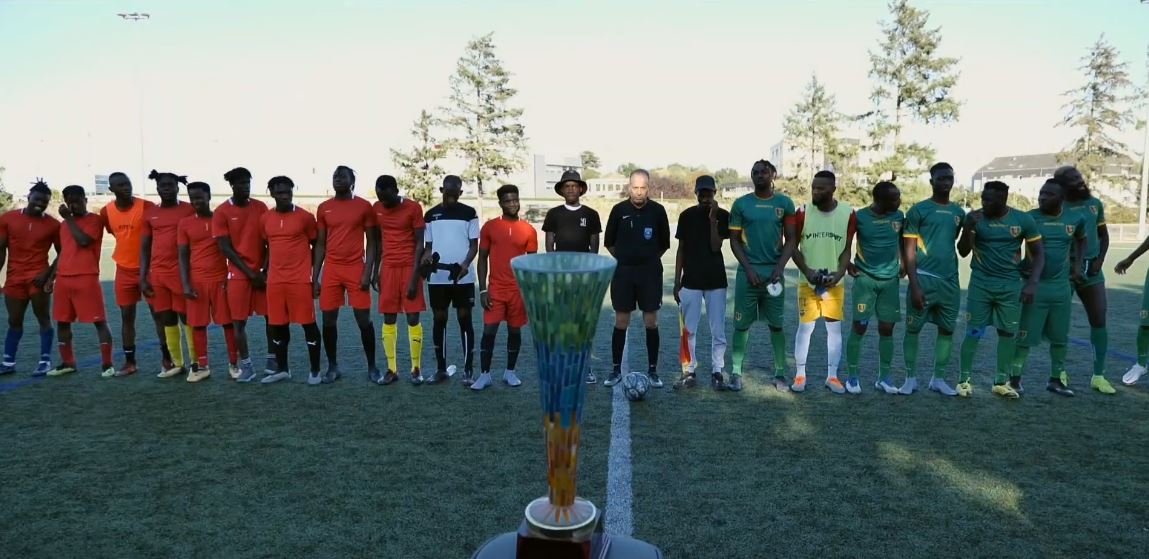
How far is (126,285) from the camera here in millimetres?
6355

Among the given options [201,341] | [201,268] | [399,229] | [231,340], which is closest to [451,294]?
[399,229]

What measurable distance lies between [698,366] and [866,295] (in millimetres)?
1793

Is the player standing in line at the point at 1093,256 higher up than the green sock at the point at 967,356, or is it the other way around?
the player standing in line at the point at 1093,256

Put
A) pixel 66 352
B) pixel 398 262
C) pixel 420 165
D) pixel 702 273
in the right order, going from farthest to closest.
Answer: pixel 420 165
pixel 66 352
pixel 398 262
pixel 702 273

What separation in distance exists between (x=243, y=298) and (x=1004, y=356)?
258 inches

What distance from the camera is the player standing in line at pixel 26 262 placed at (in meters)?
6.37

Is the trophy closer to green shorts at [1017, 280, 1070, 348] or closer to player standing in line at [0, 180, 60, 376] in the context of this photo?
green shorts at [1017, 280, 1070, 348]

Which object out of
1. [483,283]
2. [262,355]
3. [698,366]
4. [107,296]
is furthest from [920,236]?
[107,296]

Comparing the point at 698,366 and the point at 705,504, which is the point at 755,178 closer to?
the point at 698,366

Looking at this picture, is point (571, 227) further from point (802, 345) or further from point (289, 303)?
point (289, 303)

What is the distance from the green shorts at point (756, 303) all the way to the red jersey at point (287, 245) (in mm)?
3756

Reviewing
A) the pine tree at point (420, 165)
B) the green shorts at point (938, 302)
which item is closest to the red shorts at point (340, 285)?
the green shorts at point (938, 302)

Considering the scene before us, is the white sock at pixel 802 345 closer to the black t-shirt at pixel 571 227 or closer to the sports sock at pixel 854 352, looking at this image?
the sports sock at pixel 854 352

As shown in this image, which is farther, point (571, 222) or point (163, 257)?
point (163, 257)
